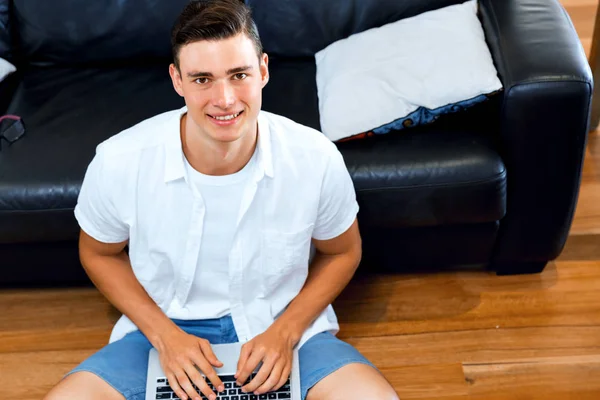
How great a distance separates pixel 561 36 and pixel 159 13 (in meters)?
1.10

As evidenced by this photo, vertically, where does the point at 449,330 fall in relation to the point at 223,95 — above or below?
below

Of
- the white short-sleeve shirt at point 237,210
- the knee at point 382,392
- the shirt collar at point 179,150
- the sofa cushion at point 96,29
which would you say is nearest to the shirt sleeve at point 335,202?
the white short-sleeve shirt at point 237,210

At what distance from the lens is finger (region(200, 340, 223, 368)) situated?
1721 mm

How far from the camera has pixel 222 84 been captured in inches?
60.2

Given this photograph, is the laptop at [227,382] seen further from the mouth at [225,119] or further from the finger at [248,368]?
the mouth at [225,119]

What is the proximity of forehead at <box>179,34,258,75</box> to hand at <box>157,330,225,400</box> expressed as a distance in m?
0.58

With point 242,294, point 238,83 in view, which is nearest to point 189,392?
point 242,294

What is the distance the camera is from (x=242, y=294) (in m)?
1.82

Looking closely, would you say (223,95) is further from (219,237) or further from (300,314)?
(300,314)

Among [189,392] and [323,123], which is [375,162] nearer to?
[323,123]

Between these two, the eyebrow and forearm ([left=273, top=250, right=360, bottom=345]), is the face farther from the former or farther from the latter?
forearm ([left=273, top=250, right=360, bottom=345])

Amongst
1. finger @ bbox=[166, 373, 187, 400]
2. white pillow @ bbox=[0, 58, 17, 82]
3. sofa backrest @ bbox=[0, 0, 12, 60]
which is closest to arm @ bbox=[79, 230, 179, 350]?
finger @ bbox=[166, 373, 187, 400]

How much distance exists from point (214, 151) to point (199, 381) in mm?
470

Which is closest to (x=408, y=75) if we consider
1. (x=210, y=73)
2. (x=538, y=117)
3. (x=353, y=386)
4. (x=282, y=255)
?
(x=538, y=117)
